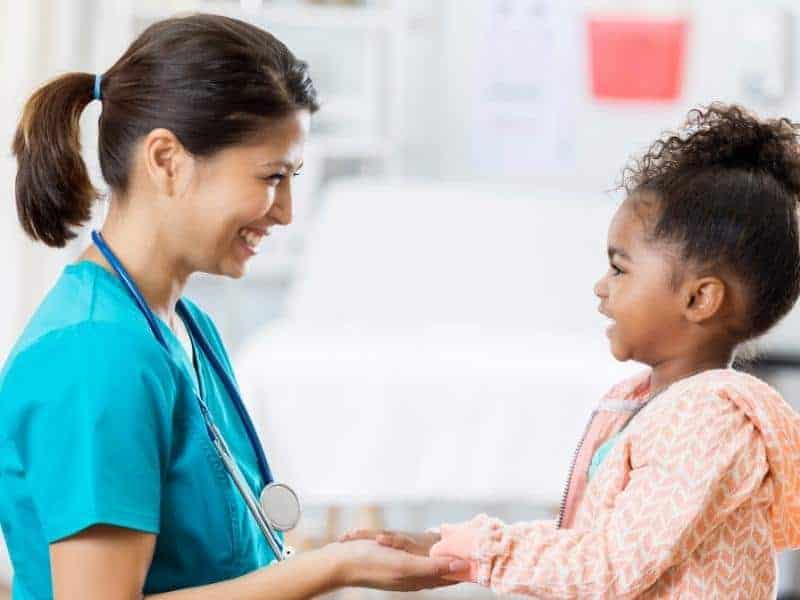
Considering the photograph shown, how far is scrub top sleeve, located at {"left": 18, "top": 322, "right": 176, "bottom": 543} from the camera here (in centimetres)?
113

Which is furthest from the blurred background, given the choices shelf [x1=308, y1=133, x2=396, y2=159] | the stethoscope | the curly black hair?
the curly black hair

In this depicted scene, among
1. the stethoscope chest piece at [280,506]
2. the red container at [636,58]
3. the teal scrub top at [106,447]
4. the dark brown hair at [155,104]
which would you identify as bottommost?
the stethoscope chest piece at [280,506]

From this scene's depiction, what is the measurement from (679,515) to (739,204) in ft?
1.05

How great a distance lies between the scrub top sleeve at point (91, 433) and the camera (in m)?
1.13

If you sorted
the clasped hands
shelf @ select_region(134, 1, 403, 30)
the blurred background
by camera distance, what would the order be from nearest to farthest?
the clasped hands, the blurred background, shelf @ select_region(134, 1, 403, 30)

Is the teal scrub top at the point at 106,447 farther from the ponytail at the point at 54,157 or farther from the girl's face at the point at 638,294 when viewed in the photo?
the girl's face at the point at 638,294

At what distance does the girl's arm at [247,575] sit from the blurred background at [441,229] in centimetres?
134

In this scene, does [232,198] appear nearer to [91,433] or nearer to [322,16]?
[91,433]

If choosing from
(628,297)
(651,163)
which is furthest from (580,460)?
(651,163)

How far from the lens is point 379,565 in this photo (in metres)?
1.24

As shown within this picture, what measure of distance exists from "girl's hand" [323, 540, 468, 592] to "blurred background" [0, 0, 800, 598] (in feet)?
4.49

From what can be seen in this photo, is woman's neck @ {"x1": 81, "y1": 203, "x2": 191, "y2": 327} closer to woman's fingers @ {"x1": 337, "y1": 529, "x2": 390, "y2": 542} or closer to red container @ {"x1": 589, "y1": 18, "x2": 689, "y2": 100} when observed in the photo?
woman's fingers @ {"x1": 337, "y1": 529, "x2": 390, "y2": 542}

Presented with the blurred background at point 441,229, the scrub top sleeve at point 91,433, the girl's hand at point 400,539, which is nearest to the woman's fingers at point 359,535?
the girl's hand at point 400,539

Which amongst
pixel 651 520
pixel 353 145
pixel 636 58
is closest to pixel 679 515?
pixel 651 520
